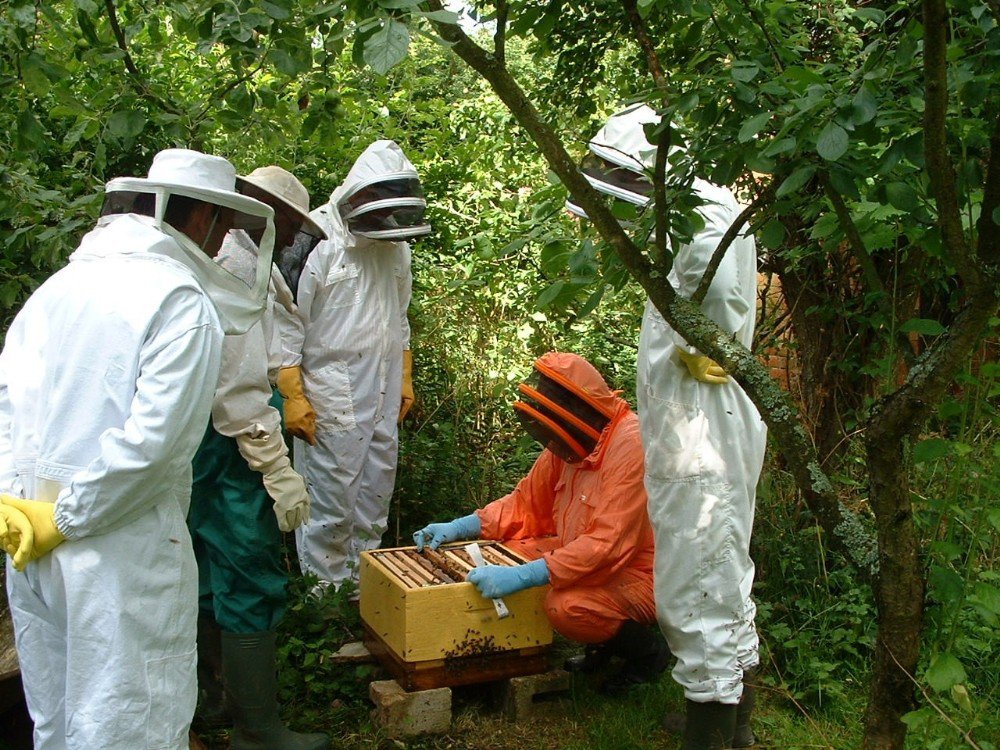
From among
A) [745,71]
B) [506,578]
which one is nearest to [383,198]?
[506,578]

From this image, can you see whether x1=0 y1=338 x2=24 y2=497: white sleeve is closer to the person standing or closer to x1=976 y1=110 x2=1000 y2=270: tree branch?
the person standing

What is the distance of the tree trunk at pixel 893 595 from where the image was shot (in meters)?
1.75

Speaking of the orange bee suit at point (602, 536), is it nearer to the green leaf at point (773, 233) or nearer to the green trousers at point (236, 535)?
the green trousers at point (236, 535)

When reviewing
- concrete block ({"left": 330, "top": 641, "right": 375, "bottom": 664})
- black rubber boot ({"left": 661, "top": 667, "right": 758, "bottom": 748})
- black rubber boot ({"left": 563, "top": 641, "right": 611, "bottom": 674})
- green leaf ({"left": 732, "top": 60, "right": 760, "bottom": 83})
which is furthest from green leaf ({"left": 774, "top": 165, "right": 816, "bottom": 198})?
concrete block ({"left": 330, "top": 641, "right": 375, "bottom": 664})

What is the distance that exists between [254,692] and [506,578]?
0.96 metres

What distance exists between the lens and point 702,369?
125 inches

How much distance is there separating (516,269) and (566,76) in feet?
6.48

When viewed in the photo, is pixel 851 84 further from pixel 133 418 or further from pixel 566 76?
pixel 566 76

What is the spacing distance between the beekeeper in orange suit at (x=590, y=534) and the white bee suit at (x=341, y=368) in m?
0.78

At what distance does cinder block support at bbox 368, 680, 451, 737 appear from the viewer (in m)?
3.61

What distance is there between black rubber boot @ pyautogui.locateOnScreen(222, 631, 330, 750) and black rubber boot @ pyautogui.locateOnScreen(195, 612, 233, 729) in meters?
0.26

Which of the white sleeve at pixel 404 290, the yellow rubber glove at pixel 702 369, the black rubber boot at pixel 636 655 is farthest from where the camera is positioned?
the white sleeve at pixel 404 290

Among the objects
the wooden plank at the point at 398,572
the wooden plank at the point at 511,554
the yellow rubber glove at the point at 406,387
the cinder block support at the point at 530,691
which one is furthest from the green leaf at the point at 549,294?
the yellow rubber glove at the point at 406,387

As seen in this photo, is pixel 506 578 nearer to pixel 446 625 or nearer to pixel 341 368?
pixel 446 625
